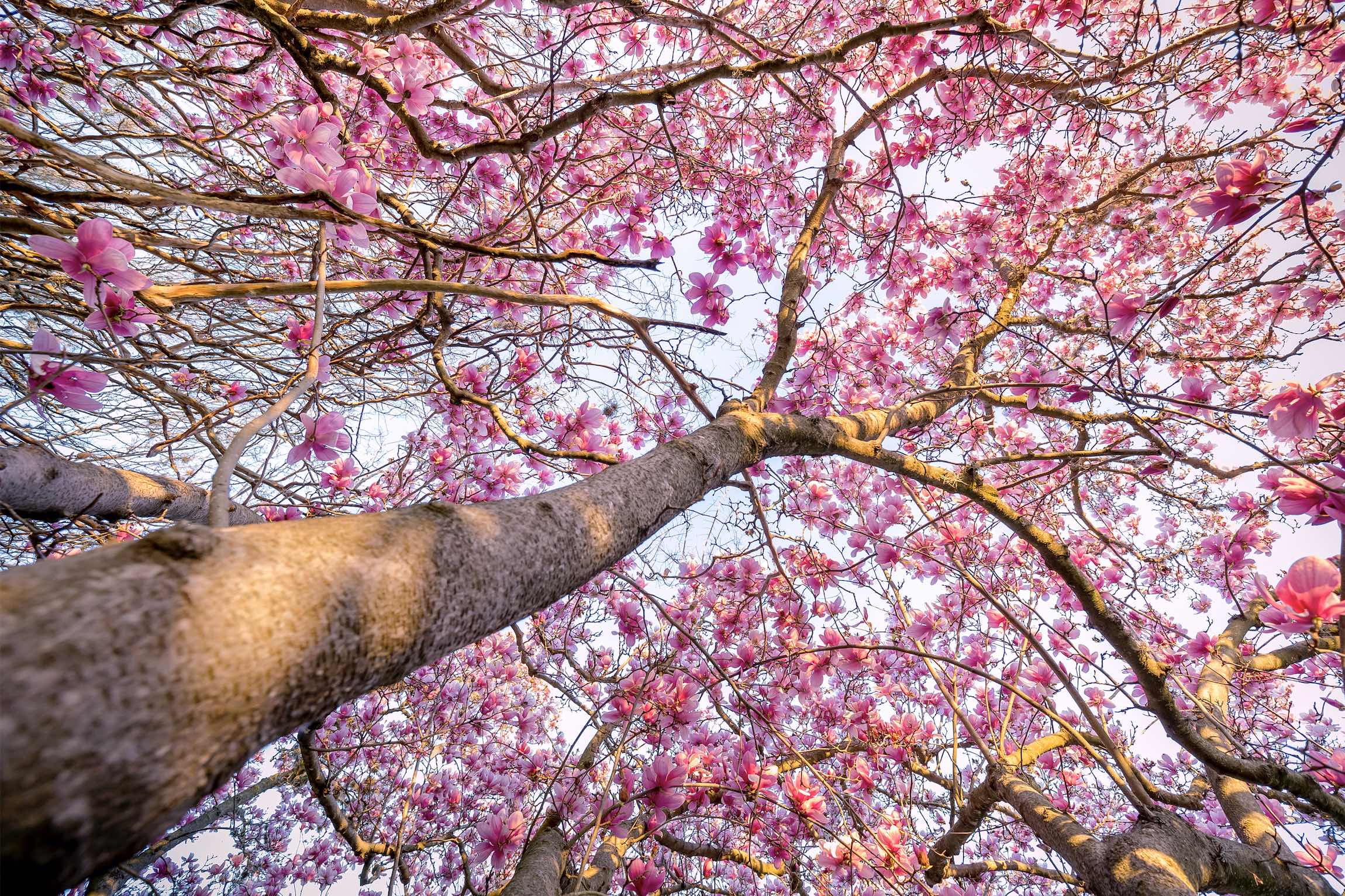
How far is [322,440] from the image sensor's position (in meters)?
1.56

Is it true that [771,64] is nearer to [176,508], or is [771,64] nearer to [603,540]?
[603,540]

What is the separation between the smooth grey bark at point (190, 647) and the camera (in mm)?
303

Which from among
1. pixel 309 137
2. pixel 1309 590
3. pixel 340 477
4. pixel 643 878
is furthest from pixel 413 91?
pixel 643 878

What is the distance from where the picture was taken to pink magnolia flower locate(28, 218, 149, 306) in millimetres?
1056

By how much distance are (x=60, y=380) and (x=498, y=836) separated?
2.23 meters

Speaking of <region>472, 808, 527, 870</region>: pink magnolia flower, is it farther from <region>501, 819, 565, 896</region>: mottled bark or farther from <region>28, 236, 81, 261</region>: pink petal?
<region>28, 236, 81, 261</region>: pink petal

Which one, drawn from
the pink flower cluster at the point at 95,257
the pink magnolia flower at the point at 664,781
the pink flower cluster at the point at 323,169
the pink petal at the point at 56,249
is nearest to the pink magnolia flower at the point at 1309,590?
the pink magnolia flower at the point at 664,781

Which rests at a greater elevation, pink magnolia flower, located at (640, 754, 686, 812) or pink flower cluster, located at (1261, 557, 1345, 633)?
pink flower cluster, located at (1261, 557, 1345, 633)

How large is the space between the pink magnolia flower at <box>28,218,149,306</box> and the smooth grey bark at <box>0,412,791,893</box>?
98 cm

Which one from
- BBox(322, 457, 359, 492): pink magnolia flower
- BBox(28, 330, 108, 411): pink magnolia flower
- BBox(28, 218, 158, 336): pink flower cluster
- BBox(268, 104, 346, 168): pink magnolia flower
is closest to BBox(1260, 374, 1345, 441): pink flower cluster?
BBox(268, 104, 346, 168): pink magnolia flower

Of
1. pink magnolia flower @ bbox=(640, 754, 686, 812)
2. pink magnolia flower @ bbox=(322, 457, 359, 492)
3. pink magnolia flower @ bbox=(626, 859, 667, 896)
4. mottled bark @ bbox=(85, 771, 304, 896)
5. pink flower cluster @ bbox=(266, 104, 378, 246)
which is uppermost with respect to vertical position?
pink flower cluster @ bbox=(266, 104, 378, 246)

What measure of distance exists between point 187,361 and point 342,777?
400 centimetres

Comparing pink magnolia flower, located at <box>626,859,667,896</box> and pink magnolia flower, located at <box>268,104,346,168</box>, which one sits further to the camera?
pink magnolia flower, located at <box>626,859,667,896</box>

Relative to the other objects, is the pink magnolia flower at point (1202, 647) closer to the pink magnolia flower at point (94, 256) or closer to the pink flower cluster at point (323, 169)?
the pink flower cluster at point (323, 169)
